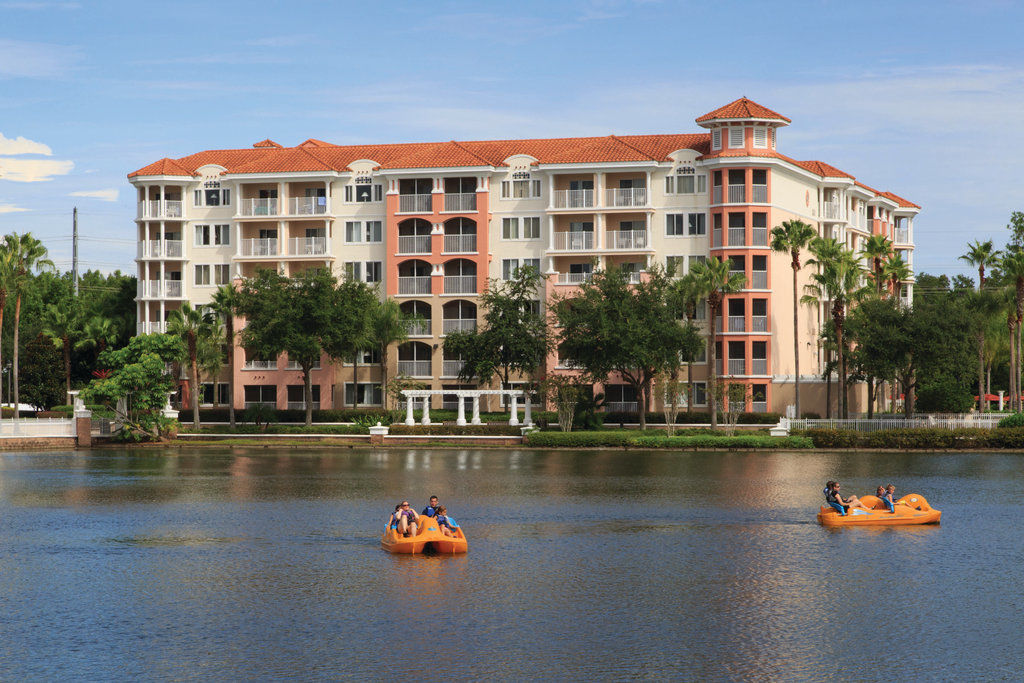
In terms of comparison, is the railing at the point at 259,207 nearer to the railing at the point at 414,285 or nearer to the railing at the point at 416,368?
the railing at the point at 414,285

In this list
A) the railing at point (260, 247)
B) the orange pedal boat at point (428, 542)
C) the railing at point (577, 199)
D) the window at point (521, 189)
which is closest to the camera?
the orange pedal boat at point (428, 542)

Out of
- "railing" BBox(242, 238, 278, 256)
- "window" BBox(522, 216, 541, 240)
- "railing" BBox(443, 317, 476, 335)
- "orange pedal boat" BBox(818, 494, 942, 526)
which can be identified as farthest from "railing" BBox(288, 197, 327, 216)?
"orange pedal boat" BBox(818, 494, 942, 526)

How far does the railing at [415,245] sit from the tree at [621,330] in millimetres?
16744

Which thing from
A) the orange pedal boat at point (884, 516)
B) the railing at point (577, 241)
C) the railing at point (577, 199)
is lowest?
the orange pedal boat at point (884, 516)

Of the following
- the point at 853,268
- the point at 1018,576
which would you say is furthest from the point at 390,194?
the point at 1018,576

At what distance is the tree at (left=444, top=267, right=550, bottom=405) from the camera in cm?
8094

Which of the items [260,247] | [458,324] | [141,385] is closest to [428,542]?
[141,385]

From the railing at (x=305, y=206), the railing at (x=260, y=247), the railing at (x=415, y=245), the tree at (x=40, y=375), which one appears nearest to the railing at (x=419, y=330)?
the railing at (x=415, y=245)

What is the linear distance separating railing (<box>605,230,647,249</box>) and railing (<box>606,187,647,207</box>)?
206 centimetres

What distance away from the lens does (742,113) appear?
85125 mm

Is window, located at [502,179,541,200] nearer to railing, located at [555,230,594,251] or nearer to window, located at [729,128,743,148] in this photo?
railing, located at [555,230,594,251]

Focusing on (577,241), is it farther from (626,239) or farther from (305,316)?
(305,316)

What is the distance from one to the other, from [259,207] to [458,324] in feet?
61.1

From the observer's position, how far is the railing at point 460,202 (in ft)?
300
